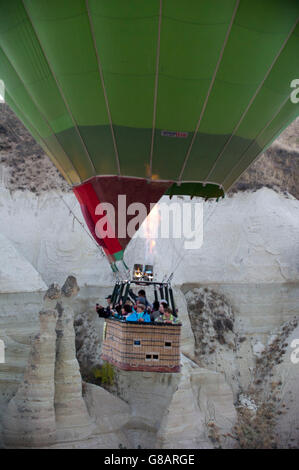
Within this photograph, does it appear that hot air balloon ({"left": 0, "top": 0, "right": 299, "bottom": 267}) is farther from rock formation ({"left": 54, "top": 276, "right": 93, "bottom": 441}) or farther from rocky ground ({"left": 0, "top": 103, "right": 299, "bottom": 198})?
rocky ground ({"left": 0, "top": 103, "right": 299, "bottom": 198})

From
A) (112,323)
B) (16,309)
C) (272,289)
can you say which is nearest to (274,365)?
(272,289)

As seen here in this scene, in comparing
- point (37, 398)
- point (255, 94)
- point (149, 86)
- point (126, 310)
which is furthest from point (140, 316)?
point (37, 398)

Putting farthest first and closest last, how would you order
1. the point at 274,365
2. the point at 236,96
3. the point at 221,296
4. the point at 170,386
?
the point at 221,296 → the point at 274,365 → the point at 170,386 → the point at 236,96

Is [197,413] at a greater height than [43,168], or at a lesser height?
lesser

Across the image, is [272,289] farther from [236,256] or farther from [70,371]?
[70,371]

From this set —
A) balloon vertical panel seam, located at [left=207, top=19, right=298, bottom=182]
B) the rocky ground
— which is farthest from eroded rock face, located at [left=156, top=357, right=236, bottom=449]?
balloon vertical panel seam, located at [left=207, top=19, right=298, bottom=182]

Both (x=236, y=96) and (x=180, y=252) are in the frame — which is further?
(x=180, y=252)

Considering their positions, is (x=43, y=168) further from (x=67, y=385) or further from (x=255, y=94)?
(x=255, y=94)
